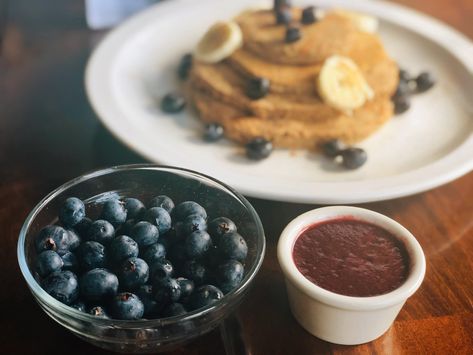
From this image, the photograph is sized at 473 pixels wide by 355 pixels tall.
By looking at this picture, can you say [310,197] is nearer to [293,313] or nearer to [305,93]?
[293,313]

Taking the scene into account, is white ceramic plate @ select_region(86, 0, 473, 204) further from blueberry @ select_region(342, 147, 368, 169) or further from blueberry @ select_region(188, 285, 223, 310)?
blueberry @ select_region(188, 285, 223, 310)

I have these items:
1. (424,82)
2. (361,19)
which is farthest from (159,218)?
(361,19)

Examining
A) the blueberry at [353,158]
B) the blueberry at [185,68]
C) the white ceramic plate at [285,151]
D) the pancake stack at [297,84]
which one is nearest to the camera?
the white ceramic plate at [285,151]

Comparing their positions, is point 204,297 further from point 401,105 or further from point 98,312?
point 401,105

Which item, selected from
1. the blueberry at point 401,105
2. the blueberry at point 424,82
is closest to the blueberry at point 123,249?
the blueberry at point 401,105

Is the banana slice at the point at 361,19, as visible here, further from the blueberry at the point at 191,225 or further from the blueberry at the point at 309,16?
the blueberry at the point at 191,225

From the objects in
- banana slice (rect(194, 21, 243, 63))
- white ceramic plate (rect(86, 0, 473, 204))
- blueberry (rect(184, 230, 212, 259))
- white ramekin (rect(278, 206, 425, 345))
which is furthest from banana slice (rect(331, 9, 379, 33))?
blueberry (rect(184, 230, 212, 259))
